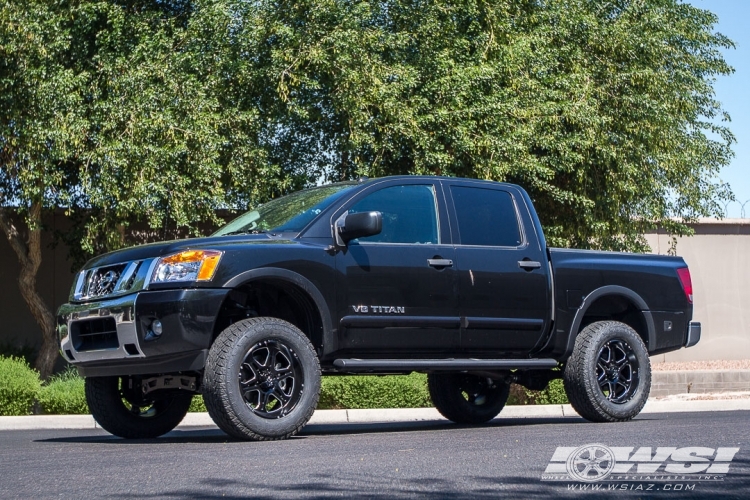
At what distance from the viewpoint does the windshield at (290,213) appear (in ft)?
28.8

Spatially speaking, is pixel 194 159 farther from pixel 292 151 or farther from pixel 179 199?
pixel 292 151

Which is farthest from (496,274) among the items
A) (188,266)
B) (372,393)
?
(372,393)

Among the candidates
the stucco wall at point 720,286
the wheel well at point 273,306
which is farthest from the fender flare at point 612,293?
the stucco wall at point 720,286

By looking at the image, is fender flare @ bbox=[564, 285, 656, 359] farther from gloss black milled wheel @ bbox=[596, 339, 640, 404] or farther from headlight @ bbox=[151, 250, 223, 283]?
headlight @ bbox=[151, 250, 223, 283]

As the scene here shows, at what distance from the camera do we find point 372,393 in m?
14.8

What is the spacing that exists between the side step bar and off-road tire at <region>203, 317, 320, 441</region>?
384 millimetres

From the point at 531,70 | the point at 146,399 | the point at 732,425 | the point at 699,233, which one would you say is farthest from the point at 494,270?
the point at 699,233

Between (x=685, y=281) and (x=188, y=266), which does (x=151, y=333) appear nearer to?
(x=188, y=266)

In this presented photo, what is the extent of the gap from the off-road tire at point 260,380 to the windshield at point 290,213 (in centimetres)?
103

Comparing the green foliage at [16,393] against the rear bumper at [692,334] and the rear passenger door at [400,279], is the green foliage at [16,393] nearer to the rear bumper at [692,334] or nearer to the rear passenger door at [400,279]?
the rear passenger door at [400,279]

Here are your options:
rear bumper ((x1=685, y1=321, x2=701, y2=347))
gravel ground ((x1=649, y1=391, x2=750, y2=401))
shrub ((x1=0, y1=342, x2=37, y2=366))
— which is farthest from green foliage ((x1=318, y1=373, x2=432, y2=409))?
shrub ((x1=0, y1=342, x2=37, y2=366))

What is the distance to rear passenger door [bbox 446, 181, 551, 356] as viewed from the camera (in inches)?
358

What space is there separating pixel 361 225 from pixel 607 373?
9.78ft

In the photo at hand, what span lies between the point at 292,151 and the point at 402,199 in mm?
10337
